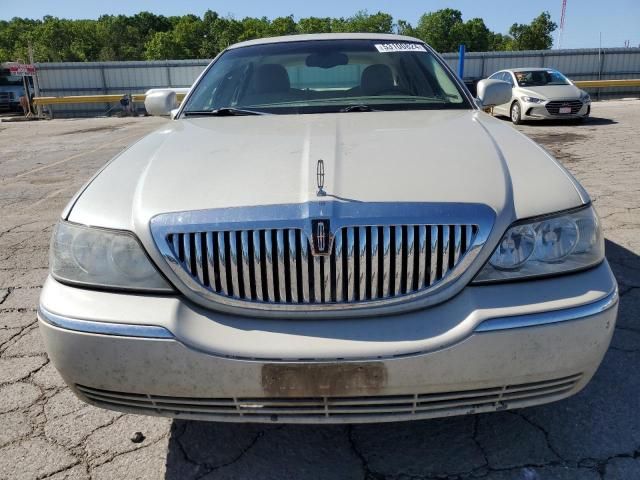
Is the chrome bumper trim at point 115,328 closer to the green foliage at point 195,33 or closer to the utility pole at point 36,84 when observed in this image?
the utility pole at point 36,84

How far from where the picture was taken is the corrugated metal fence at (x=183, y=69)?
24.7 meters

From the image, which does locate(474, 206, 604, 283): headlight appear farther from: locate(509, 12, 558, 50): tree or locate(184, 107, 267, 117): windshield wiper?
locate(509, 12, 558, 50): tree

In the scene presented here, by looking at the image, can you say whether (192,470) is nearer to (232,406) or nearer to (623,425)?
(232,406)

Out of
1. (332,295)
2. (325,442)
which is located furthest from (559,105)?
(332,295)

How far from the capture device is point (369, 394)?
1.55 m

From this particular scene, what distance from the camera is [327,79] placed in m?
3.24

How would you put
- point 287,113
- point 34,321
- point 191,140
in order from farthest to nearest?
point 34,321 < point 287,113 < point 191,140

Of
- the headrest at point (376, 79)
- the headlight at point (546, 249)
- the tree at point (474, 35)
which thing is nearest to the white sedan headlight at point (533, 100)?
the headrest at point (376, 79)

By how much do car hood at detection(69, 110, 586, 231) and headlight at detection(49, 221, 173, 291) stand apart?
2.0 inches

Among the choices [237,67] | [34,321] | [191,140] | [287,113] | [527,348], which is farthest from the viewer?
[237,67]

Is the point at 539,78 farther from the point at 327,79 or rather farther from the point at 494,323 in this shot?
the point at 494,323

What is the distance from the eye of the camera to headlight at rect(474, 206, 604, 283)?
5.36 feet

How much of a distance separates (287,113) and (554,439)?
1908 millimetres

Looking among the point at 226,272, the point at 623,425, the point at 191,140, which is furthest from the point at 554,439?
the point at 191,140
